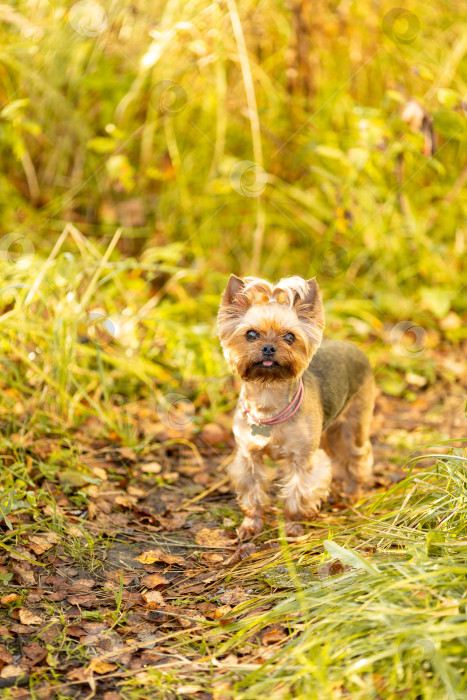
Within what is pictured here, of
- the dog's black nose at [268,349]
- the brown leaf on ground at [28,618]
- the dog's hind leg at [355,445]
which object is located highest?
the dog's black nose at [268,349]

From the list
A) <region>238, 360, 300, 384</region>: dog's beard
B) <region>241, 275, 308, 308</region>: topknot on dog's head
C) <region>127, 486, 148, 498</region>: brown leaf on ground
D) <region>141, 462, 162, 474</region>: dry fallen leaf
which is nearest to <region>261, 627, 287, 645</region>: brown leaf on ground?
<region>238, 360, 300, 384</region>: dog's beard

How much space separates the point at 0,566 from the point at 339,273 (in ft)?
15.2

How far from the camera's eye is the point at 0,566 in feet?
11.2

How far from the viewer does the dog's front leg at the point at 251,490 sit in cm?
400

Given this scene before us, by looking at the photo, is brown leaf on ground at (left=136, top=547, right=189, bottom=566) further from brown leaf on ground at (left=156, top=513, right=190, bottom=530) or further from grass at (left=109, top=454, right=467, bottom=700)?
grass at (left=109, top=454, right=467, bottom=700)

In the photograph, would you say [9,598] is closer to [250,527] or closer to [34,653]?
[34,653]

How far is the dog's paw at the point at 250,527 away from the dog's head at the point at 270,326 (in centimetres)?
87

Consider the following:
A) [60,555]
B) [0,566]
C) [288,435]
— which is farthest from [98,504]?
[288,435]

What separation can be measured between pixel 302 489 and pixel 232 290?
114 cm

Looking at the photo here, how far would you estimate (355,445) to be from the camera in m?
4.68

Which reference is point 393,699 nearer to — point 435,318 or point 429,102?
point 435,318

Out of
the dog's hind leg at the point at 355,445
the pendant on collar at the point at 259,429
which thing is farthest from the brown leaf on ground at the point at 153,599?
the dog's hind leg at the point at 355,445

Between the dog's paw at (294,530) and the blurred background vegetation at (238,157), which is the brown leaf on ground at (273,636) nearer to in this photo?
the dog's paw at (294,530)

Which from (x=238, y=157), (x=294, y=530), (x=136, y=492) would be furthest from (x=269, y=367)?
(x=238, y=157)
